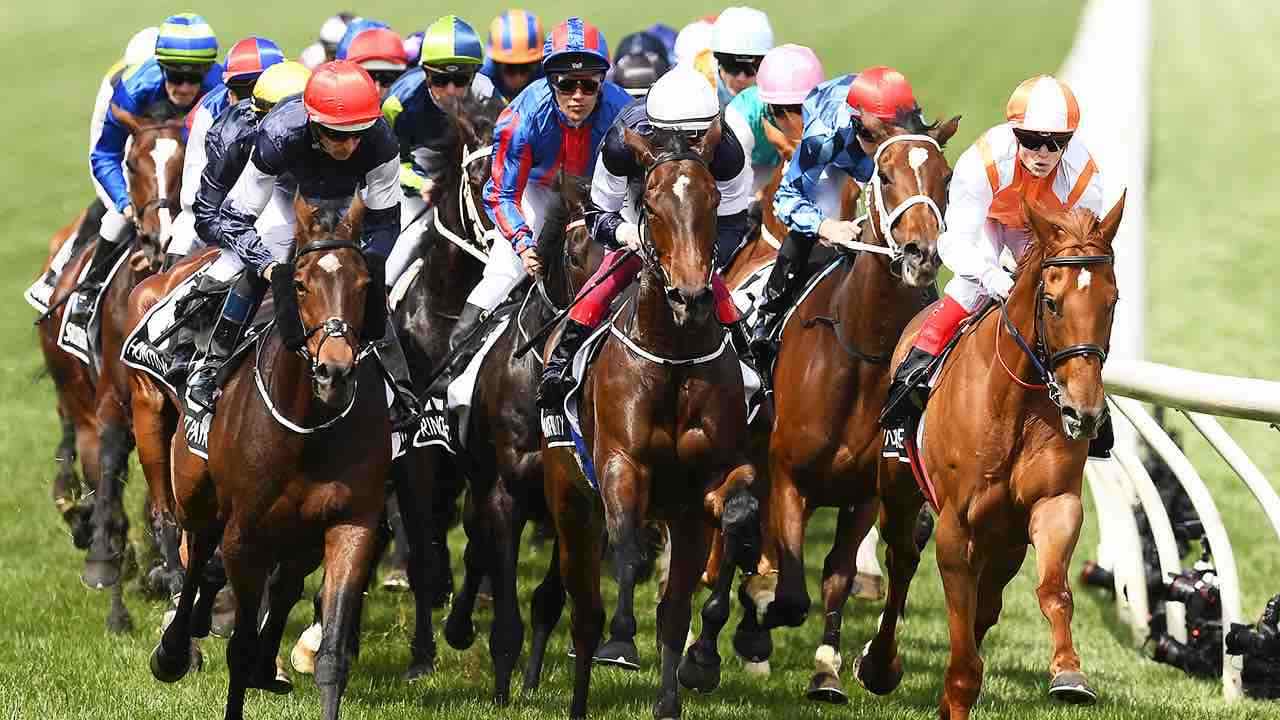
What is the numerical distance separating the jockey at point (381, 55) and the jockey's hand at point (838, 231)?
4084mm

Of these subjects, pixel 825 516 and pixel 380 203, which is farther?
pixel 825 516

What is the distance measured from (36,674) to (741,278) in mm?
3826

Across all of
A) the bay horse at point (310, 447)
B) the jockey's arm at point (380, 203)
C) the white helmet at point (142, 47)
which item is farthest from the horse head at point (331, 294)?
the white helmet at point (142, 47)

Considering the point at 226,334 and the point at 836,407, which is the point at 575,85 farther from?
the point at 226,334

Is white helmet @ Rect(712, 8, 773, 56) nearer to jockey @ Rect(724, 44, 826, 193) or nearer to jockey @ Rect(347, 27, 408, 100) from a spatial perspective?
jockey @ Rect(724, 44, 826, 193)

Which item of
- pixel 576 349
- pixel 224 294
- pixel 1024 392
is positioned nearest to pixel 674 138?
→ pixel 576 349

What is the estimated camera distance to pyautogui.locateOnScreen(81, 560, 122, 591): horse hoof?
1044cm

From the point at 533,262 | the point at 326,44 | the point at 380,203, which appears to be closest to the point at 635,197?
the point at 533,262

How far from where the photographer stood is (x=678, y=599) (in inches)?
292

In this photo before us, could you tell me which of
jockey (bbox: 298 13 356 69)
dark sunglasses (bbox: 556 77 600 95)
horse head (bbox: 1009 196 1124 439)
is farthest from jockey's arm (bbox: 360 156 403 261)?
jockey (bbox: 298 13 356 69)

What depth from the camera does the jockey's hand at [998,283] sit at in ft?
23.0

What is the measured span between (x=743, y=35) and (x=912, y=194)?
13.2ft

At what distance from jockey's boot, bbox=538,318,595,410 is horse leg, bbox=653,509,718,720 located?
0.67 metres

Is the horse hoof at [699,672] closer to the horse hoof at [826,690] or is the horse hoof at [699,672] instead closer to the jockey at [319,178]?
the horse hoof at [826,690]
